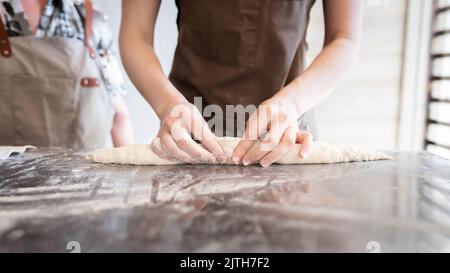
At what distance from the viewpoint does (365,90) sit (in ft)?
6.64

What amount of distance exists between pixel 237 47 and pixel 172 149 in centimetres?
36

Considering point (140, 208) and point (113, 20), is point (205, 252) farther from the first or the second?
point (113, 20)

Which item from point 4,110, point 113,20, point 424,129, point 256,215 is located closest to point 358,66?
point 424,129

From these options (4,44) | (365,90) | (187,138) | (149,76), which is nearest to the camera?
(187,138)

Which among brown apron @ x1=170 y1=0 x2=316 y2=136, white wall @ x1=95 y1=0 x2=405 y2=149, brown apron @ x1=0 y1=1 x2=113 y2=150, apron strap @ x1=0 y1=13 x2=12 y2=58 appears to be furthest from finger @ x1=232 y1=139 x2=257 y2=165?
white wall @ x1=95 y1=0 x2=405 y2=149

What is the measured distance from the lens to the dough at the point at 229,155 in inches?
29.7

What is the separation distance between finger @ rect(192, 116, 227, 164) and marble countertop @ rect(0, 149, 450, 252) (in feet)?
0.11

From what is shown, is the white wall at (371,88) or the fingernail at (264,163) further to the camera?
the white wall at (371,88)

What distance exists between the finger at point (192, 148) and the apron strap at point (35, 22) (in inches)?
29.6

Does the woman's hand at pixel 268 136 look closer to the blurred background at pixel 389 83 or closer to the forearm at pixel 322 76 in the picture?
the forearm at pixel 322 76

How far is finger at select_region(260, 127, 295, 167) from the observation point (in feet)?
2.34

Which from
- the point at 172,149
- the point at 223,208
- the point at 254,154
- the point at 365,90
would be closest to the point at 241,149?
the point at 254,154

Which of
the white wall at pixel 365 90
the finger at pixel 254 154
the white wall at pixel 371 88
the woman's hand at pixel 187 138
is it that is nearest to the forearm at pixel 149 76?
the woman's hand at pixel 187 138

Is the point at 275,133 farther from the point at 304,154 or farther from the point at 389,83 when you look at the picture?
the point at 389,83
